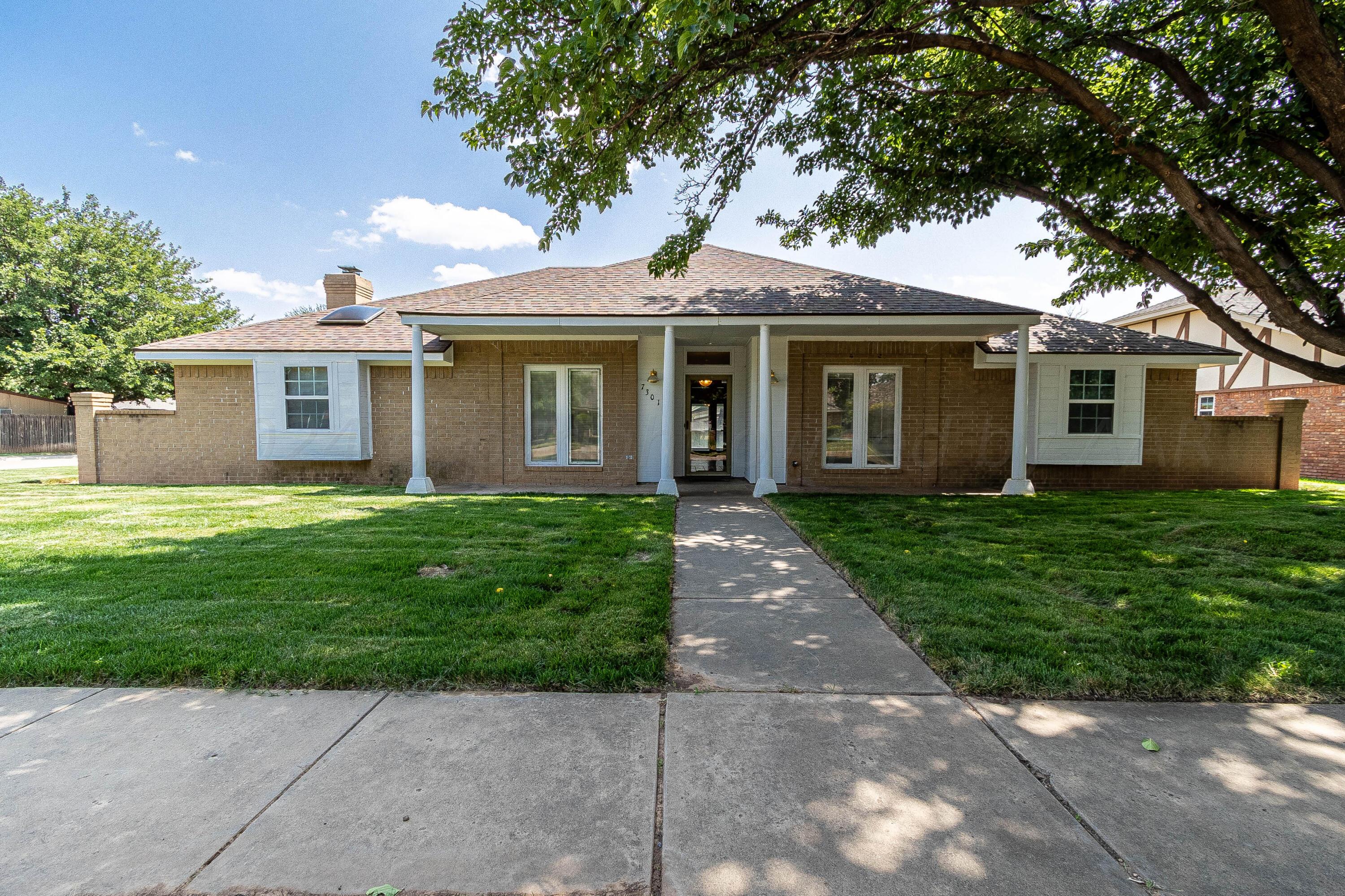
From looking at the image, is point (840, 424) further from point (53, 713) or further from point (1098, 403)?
point (53, 713)

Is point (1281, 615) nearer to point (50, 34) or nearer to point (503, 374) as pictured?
point (503, 374)

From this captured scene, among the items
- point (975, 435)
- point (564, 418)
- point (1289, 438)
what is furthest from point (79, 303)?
point (1289, 438)

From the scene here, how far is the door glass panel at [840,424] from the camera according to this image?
37.3ft

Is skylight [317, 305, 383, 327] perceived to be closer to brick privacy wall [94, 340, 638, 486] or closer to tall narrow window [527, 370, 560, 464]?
brick privacy wall [94, 340, 638, 486]

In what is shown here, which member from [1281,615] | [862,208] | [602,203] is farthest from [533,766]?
[862,208]

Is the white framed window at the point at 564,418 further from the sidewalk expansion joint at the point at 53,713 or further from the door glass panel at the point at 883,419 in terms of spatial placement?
the sidewalk expansion joint at the point at 53,713

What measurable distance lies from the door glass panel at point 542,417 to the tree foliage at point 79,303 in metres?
25.5

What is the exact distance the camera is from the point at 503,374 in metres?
11.1

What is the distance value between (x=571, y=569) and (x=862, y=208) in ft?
28.1

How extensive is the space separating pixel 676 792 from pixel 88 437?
48.9 ft

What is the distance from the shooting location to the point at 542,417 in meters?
11.3

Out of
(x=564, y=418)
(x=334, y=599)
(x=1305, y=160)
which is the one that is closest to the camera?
(x=334, y=599)

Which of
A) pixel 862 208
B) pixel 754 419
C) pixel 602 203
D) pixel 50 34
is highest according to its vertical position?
pixel 50 34

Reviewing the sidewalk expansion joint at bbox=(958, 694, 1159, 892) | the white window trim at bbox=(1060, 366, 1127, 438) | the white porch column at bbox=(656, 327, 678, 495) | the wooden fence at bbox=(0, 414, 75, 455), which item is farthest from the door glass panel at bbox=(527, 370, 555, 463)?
the wooden fence at bbox=(0, 414, 75, 455)
